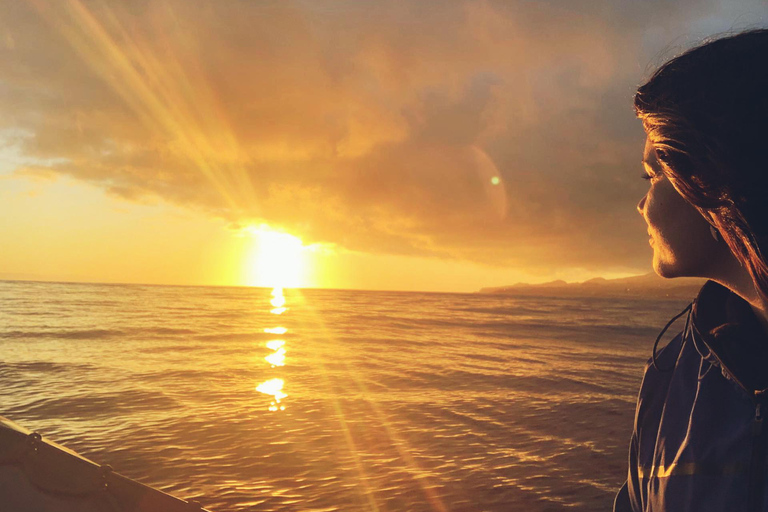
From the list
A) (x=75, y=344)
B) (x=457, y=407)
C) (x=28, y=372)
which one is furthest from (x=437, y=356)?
(x=75, y=344)

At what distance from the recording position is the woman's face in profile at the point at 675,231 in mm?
1475

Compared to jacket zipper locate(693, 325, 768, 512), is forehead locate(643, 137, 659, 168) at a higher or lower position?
higher

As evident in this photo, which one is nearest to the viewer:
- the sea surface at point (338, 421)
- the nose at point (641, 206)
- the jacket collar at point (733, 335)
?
the jacket collar at point (733, 335)

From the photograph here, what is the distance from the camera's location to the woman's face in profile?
4.84ft

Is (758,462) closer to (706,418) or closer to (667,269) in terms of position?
(706,418)

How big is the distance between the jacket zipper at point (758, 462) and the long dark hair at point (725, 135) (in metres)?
0.33

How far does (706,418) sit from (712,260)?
1.59 feet

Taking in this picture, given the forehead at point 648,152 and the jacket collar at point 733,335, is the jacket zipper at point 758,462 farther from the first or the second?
the forehead at point 648,152

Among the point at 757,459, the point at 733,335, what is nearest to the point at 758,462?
the point at 757,459

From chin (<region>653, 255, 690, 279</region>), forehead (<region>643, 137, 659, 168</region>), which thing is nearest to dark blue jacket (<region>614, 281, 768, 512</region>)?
chin (<region>653, 255, 690, 279</region>)

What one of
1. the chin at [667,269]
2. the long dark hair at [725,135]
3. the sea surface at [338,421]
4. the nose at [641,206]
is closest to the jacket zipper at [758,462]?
the long dark hair at [725,135]

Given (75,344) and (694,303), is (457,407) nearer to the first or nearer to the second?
(694,303)

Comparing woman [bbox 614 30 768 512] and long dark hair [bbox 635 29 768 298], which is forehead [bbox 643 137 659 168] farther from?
long dark hair [bbox 635 29 768 298]

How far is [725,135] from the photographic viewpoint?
1.25 meters
